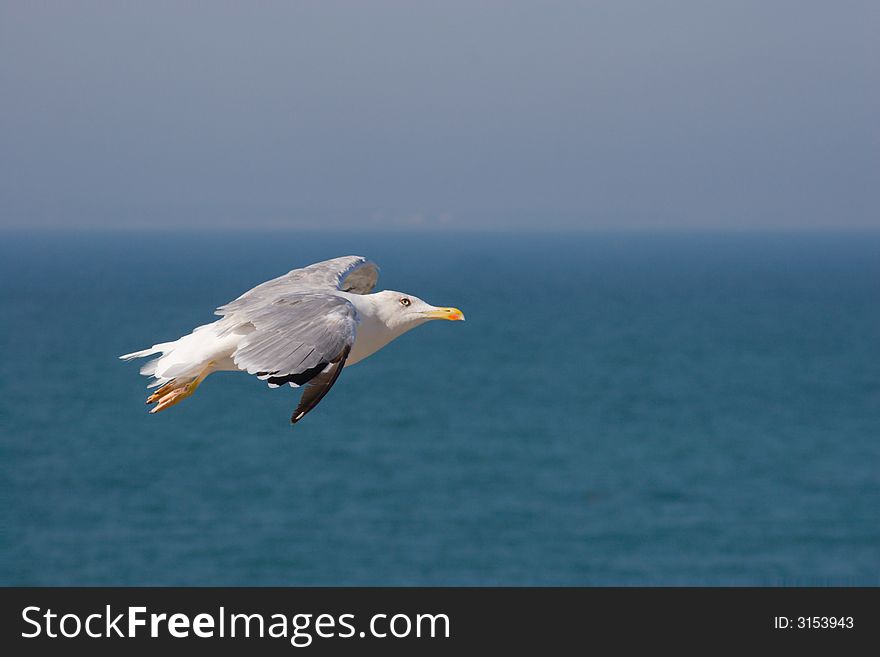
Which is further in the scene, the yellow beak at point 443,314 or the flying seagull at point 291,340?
the yellow beak at point 443,314

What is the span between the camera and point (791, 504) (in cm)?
10775

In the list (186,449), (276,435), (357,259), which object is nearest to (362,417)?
(276,435)

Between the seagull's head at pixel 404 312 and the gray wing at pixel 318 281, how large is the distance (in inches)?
37.2

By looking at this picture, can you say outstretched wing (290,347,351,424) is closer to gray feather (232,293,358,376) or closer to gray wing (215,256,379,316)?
gray feather (232,293,358,376)

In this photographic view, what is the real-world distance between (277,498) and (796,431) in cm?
5598

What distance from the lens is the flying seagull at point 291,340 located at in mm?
8898

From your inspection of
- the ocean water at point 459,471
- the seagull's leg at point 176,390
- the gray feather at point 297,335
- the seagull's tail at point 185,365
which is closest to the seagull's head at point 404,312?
the gray feather at point 297,335

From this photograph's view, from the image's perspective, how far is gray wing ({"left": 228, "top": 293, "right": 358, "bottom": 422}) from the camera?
8.74m

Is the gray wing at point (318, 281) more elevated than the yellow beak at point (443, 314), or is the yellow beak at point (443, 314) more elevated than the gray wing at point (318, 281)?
the gray wing at point (318, 281)

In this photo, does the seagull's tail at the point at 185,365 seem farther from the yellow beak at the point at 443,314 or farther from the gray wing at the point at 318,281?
the yellow beak at the point at 443,314

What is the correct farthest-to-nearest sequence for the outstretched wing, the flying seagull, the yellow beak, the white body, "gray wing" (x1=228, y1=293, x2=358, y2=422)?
the yellow beak
the white body
the flying seagull
"gray wing" (x1=228, y1=293, x2=358, y2=422)
the outstretched wing

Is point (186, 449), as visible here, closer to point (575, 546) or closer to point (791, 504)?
point (575, 546)

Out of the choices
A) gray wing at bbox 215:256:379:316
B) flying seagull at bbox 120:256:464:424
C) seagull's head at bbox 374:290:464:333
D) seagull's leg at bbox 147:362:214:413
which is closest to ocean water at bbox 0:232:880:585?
gray wing at bbox 215:256:379:316

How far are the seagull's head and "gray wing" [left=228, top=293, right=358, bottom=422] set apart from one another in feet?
2.11
